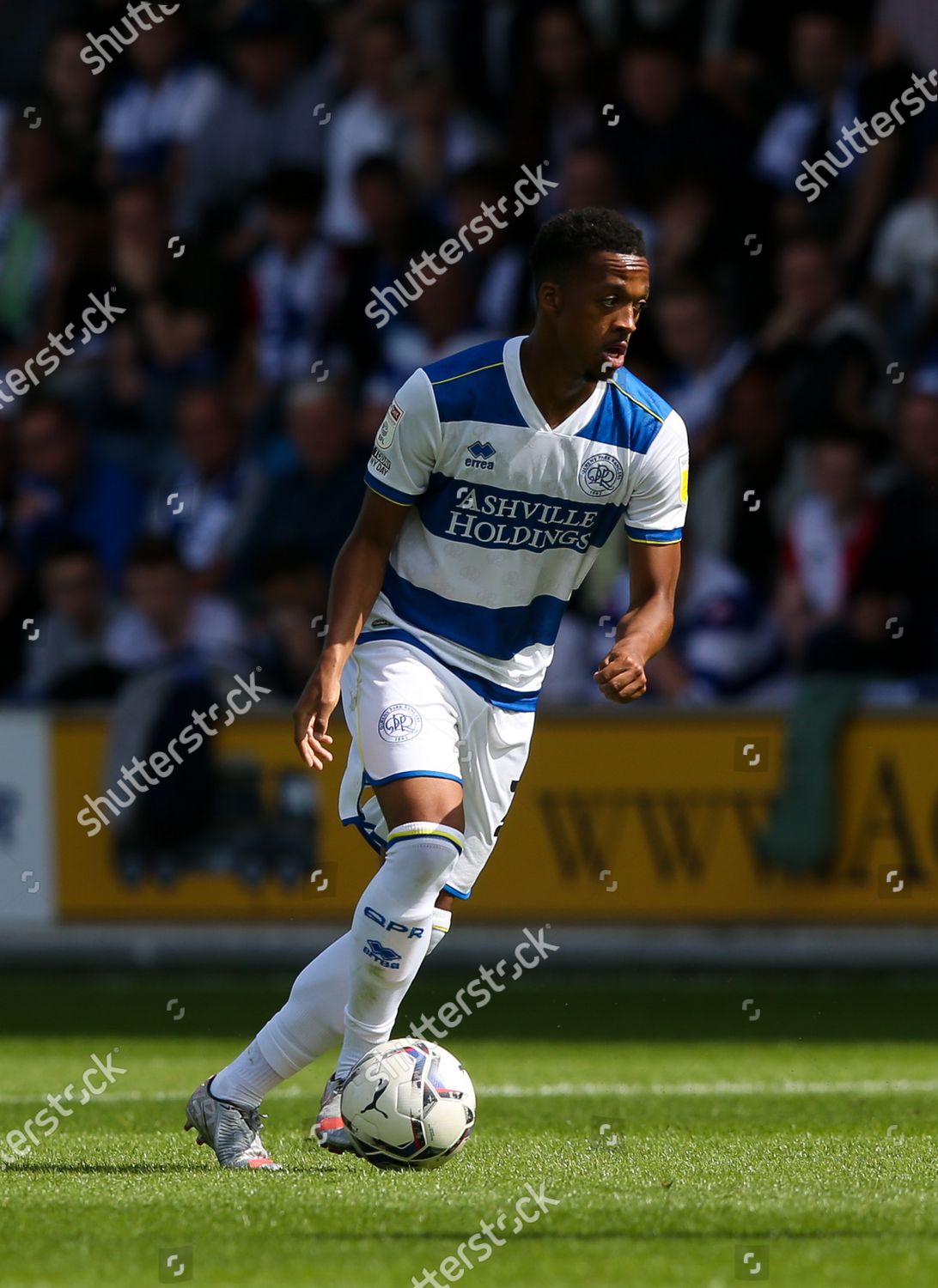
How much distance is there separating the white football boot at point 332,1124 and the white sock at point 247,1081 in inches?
5.6

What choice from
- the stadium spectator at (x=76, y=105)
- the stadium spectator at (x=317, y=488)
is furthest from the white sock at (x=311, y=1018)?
the stadium spectator at (x=76, y=105)

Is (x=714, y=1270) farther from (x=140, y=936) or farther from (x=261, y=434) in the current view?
(x=261, y=434)

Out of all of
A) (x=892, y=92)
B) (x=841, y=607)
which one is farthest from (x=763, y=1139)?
(x=892, y=92)

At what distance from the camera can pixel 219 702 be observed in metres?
11.7

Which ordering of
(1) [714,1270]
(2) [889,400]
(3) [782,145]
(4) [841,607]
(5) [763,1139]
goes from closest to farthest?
1. (1) [714,1270]
2. (5) [763,1139]
3. (4) [841,607]
4. (2) [889,400]
5. (3) [782,145]

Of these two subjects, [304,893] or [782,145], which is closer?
[304,893]

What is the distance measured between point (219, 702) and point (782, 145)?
4666 mm

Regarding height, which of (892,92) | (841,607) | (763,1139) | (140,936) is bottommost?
(140,936)

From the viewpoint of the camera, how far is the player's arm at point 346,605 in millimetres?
5445

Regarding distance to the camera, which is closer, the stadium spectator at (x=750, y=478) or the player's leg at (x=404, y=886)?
the player's leg at (x=404, y=886)

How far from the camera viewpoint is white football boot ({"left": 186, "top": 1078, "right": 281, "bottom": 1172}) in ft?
18.4

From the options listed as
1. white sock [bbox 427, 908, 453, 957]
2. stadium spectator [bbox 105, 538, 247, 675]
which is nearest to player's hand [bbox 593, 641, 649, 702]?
white sock [bbox 427, 908, 453, 957]

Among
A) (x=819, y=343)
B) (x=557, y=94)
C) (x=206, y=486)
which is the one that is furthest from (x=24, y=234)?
(x=819, y=343)

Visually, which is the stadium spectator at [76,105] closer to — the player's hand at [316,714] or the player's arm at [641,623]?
the player's arm at [641,623]
